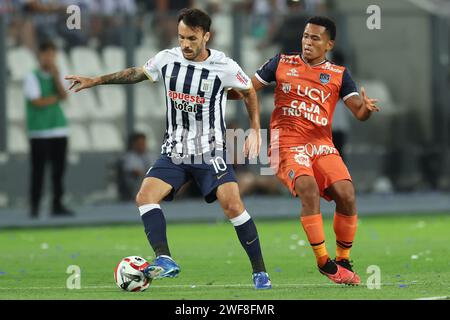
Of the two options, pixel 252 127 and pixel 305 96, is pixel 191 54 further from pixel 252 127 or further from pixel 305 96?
pixel 305 96

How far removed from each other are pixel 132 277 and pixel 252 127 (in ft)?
4.96

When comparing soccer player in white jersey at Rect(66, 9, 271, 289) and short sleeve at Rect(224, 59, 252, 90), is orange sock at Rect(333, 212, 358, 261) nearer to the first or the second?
soccer player in white jersey at Rect(66, 9, 271, 289)

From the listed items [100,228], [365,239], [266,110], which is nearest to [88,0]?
[266,110]

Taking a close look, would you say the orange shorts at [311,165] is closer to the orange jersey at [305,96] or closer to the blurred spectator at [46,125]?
the orange jersey at [305,96]

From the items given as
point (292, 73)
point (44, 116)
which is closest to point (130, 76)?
point (292, 73)

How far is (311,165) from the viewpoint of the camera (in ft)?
35.5

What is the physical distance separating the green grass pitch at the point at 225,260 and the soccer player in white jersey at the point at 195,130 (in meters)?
0.53

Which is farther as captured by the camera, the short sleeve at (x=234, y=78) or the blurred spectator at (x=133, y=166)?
the blurred spectator at (x=133, y=166)

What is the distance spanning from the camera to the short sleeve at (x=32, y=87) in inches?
749

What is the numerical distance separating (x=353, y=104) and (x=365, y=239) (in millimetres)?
5061

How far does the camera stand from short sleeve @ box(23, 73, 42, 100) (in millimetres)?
19031

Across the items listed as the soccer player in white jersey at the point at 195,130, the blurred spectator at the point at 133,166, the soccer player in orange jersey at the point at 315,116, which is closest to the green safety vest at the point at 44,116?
the blurred spectator at the point at 133,166

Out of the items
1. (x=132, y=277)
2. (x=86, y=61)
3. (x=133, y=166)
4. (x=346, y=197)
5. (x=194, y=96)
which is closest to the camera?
(x=132, y=277)

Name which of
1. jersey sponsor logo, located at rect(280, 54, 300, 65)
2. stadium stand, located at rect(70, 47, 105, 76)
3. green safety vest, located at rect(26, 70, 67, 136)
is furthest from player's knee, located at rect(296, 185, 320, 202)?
stadium stand, located at rect(70, 47, 105, 76)
